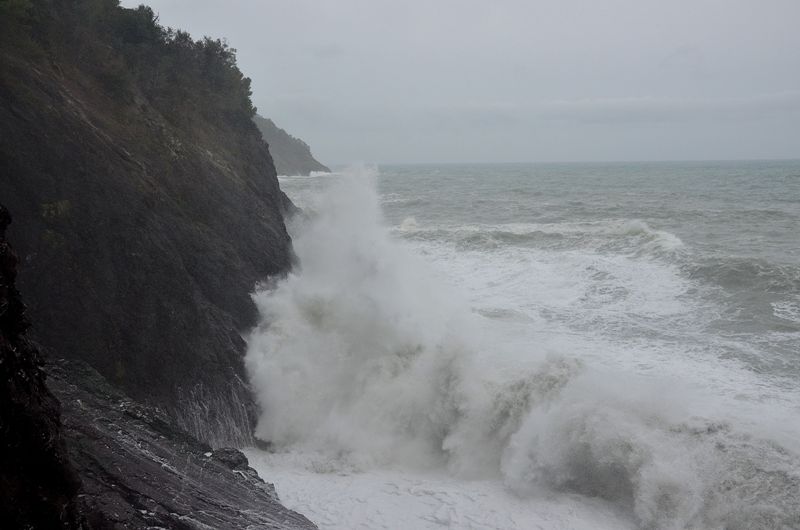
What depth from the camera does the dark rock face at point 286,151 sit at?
8700 cm

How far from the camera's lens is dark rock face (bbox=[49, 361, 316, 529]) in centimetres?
562

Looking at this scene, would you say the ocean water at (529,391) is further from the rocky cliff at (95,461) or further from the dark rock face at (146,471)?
the rocky cliff at (95,461)

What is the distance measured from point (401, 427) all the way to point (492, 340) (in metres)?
3.41

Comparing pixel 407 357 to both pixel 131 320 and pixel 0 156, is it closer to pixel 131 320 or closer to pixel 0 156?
pixel 131 320

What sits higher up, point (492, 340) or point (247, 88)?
point (247, 88)

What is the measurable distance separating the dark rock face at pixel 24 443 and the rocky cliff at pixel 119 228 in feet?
13.1

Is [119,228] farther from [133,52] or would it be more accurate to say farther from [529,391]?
[133,52]

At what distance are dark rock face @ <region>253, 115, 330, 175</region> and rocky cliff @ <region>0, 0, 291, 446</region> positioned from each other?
71.2 meters

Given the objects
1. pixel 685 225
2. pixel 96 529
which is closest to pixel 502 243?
pixel 685 225

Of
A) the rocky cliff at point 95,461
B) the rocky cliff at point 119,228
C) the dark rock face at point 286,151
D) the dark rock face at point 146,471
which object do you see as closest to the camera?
the rocky cliff at point 95,461

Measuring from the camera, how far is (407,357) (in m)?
11.8

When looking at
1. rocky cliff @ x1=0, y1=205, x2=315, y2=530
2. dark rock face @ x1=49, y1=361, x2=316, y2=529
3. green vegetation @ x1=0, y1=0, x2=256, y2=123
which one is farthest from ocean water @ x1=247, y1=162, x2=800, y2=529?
green vegetation @ x1=0, y1=0, x2=256, y2=123

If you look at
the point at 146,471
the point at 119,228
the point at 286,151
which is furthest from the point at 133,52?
the point at 286,151

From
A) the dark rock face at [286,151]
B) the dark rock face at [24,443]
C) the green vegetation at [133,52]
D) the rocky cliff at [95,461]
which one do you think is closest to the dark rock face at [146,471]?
the rocky cliff at [95,461]
